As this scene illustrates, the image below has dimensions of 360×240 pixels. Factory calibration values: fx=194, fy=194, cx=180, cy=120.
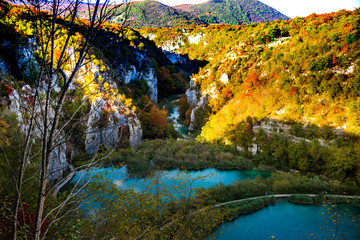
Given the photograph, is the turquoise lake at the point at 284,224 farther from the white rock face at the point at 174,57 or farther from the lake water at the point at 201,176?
the white rock face at the point at 174,57

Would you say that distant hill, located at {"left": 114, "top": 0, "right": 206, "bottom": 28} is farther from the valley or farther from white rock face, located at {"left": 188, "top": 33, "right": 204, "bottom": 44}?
the valley

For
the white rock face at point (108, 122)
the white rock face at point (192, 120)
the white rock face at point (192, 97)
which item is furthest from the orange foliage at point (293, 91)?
the white rock face at point (108, 122)

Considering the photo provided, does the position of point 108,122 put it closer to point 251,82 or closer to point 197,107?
point 197,107

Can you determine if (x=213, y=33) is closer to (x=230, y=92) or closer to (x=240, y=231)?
(x=230, y=92)

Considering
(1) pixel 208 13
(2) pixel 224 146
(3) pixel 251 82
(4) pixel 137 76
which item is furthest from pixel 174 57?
(1) pixel 208 13

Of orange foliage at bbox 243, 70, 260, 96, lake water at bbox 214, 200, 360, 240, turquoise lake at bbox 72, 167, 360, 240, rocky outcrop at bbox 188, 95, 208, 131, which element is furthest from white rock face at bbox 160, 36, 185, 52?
lake water at bbox 214, 200, 360, 240
